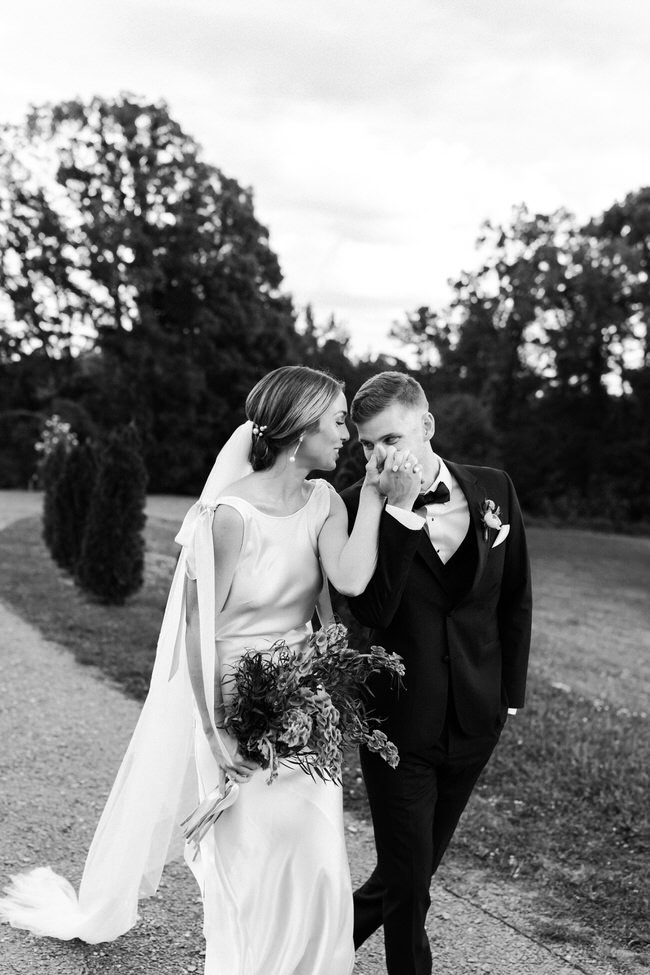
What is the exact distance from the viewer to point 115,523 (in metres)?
12.4

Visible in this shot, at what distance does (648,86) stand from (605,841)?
35.6 feet

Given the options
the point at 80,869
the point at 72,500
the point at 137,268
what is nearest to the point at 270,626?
the point at 80,869

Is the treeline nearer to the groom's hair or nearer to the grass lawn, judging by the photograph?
the grass lawn

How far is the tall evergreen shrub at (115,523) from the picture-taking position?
40.3 feet

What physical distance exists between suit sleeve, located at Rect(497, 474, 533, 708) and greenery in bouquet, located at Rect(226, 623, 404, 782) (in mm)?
553

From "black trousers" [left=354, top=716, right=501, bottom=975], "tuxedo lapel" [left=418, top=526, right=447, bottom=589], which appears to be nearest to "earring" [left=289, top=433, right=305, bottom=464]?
"tuxedo lapel" [left=418, top=526, right=447, bottom=589]

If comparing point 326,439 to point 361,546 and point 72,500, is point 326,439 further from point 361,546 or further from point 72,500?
point 72,500

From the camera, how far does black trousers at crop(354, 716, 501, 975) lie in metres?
3.06

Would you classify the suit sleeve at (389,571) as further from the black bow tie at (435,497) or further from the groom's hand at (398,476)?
the black bow tie at (435,497)

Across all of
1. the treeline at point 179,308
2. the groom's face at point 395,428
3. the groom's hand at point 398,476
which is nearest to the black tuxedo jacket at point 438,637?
the groom's hand at point 398,476

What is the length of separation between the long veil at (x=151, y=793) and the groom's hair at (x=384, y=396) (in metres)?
0.39

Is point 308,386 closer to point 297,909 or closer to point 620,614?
point 297,909

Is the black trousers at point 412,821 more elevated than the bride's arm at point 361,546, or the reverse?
the bride's arm at point 361,546

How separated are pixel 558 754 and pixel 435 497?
4.09 meters
